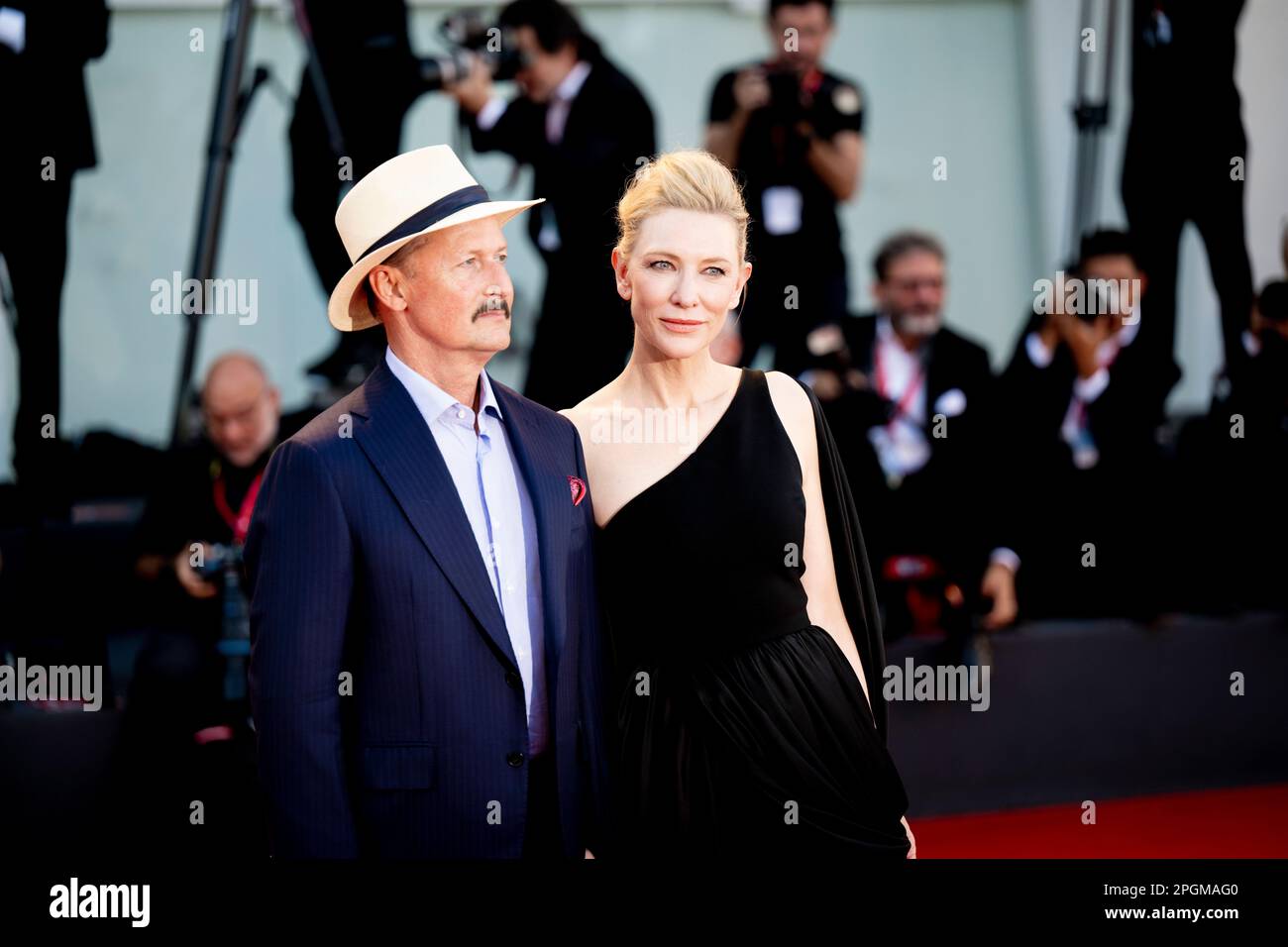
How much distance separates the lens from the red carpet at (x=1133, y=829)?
152 inches

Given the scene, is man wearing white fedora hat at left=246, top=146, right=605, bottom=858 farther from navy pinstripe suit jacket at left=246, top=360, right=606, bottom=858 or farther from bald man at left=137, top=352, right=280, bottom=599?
bald man at left=137, top=352, right=280, bottom=599

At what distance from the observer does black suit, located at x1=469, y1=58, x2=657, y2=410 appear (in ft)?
14.8

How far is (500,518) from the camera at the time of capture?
2.02m

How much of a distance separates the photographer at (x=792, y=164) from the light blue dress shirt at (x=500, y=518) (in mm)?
2575

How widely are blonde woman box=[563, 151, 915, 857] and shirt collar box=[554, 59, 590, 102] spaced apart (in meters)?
2.59

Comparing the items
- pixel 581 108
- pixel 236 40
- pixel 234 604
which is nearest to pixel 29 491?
pixel 234 604

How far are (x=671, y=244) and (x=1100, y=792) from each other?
2781mm

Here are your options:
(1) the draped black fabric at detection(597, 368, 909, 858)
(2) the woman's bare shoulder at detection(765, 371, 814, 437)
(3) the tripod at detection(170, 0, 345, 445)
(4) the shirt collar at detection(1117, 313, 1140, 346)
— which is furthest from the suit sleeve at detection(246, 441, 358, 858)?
(4) the shirt collar at detection(1117, 313, 1140, 346)

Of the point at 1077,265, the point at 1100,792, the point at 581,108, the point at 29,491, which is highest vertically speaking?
the point at 581,108

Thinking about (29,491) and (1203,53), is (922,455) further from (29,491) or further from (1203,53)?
(29,491)

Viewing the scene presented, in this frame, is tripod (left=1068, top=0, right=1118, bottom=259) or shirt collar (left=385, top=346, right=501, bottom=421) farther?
tripod (left=1068, top=0, right=1118, bottom=259)

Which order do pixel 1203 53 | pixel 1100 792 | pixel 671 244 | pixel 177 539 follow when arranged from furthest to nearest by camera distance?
pixel 1203 53 → pixel 1100 792 → pixel 177 539 → pixel 671 244

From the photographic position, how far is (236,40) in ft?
15.2

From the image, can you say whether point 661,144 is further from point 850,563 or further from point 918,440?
point 850,563
